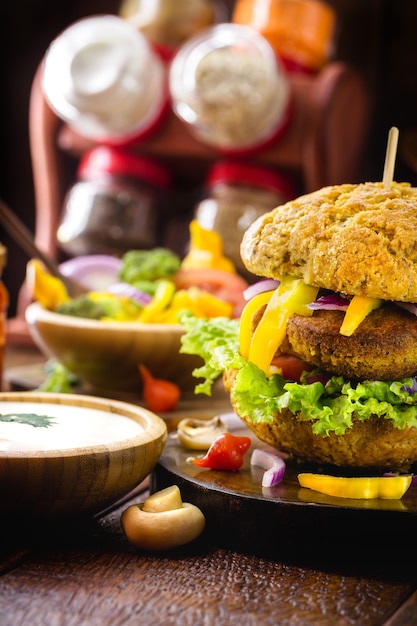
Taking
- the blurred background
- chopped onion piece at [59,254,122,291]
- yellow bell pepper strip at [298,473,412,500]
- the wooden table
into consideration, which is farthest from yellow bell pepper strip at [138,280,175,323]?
the blurred background

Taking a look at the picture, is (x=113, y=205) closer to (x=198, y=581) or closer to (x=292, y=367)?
(x=292, y=367)

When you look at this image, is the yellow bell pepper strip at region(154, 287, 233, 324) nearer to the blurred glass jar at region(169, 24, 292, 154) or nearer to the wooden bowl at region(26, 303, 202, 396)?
the wooden bowl at region(26, 303, 202, 396)

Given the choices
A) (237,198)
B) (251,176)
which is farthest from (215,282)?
(251,176)

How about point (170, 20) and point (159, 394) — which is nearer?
point (159, 394)

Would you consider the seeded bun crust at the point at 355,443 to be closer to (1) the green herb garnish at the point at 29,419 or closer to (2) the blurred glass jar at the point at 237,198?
(1) the green herb garnish at the point at 29,419

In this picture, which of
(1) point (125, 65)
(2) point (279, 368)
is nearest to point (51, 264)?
(1) point (125, 65)

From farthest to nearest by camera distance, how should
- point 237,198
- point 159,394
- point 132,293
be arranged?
1. point 237,198
2. point 132,293
3. point 159,394
